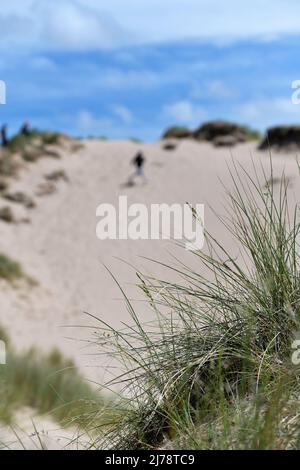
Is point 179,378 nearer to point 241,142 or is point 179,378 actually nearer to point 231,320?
point 231,320

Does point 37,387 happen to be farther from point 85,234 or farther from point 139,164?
point 139,164

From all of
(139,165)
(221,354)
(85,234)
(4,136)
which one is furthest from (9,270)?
(221,354)

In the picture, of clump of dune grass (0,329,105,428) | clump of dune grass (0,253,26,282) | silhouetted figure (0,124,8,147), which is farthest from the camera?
silhouetted figure (0,124,8,147)

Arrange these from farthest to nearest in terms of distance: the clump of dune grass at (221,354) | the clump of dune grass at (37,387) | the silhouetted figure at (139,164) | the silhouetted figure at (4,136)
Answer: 1. the silhouetted figure at (4,136)
2. the silhouetted figure at (139,164)
3. the clump of dune grass at (37,387)
4. the clump of dune grass at (221,354)

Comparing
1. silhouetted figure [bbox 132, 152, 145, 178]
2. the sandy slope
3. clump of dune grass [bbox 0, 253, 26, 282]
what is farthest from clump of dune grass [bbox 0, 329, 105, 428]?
silhouetted figure [bbox 132, 152, 145, 178]

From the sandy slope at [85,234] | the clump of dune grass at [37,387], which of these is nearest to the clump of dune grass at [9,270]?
the sandy slope at [85,234]

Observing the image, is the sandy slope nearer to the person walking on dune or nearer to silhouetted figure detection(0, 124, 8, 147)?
the person walking on dune

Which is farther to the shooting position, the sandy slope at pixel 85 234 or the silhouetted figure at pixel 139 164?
the silhouetted figure at pixel 139 164

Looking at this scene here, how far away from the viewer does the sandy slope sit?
68.4ft

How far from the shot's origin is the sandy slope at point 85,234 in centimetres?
2084

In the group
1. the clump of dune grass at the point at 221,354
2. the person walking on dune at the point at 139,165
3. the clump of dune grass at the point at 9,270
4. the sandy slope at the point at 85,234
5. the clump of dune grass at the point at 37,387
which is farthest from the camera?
the person walking on dune at the point at 139,165

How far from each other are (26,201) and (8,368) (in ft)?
64.0

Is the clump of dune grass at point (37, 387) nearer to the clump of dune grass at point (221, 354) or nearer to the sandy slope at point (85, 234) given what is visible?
the sandy slope at point (85, 234)

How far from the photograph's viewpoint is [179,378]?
3061mm
